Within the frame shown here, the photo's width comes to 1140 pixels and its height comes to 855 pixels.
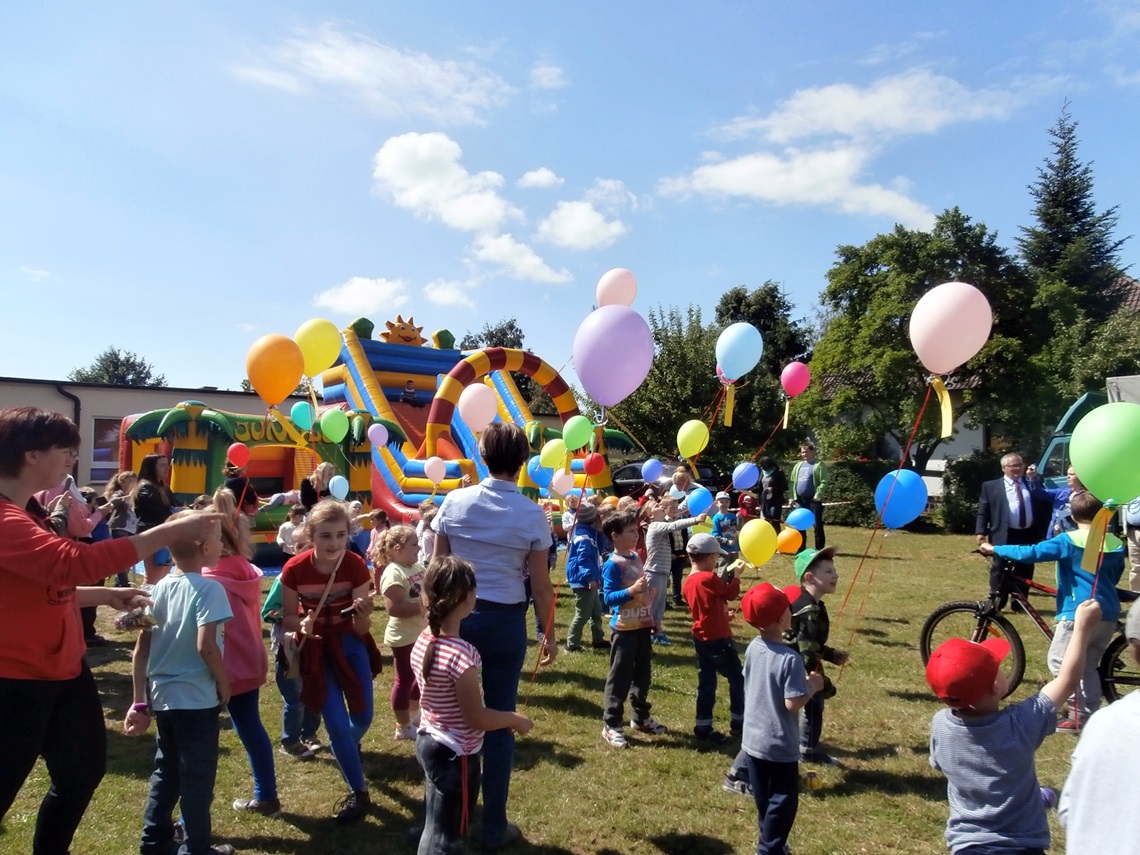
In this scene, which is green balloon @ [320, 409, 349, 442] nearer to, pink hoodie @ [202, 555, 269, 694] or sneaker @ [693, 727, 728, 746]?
pink hoodie @ [202, 555, 269, 694]

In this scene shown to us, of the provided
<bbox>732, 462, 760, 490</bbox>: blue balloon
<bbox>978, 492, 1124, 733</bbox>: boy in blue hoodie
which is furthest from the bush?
<bbox>978, 492, 1124, 733</bbox>: boy in blue hoodie

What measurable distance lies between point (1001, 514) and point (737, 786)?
15.3ft

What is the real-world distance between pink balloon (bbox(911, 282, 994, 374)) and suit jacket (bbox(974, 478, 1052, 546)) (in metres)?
2.73

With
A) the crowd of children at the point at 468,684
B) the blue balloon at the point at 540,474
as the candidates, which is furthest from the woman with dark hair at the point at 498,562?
the blue balloon at the point at 540,474

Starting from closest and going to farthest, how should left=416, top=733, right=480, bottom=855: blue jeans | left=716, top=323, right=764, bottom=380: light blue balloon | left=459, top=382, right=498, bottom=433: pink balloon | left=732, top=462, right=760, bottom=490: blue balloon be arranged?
left=416, top=733, right=480, bottom=855: blue jeans < left=716, top=323, right=764, bottom=380: light blue balloon < left=732, top=462, right=760, bottom=490: blue balloon < left=459, top=382, right=498, bottom=433: pink balloon

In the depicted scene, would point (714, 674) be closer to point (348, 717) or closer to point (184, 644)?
point (348, 717)

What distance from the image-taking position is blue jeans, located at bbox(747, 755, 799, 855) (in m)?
3.25

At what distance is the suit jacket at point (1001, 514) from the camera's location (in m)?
7.42

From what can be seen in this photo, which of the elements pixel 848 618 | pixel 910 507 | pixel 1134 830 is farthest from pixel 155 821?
pixel 848 618

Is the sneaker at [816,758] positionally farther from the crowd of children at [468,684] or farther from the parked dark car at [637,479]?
the parked dark car at [637,479]

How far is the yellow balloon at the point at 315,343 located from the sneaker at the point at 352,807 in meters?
4.50

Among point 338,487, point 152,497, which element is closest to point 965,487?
point 338,487

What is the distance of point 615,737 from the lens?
4.92 meters

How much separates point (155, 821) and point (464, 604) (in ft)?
5.47
